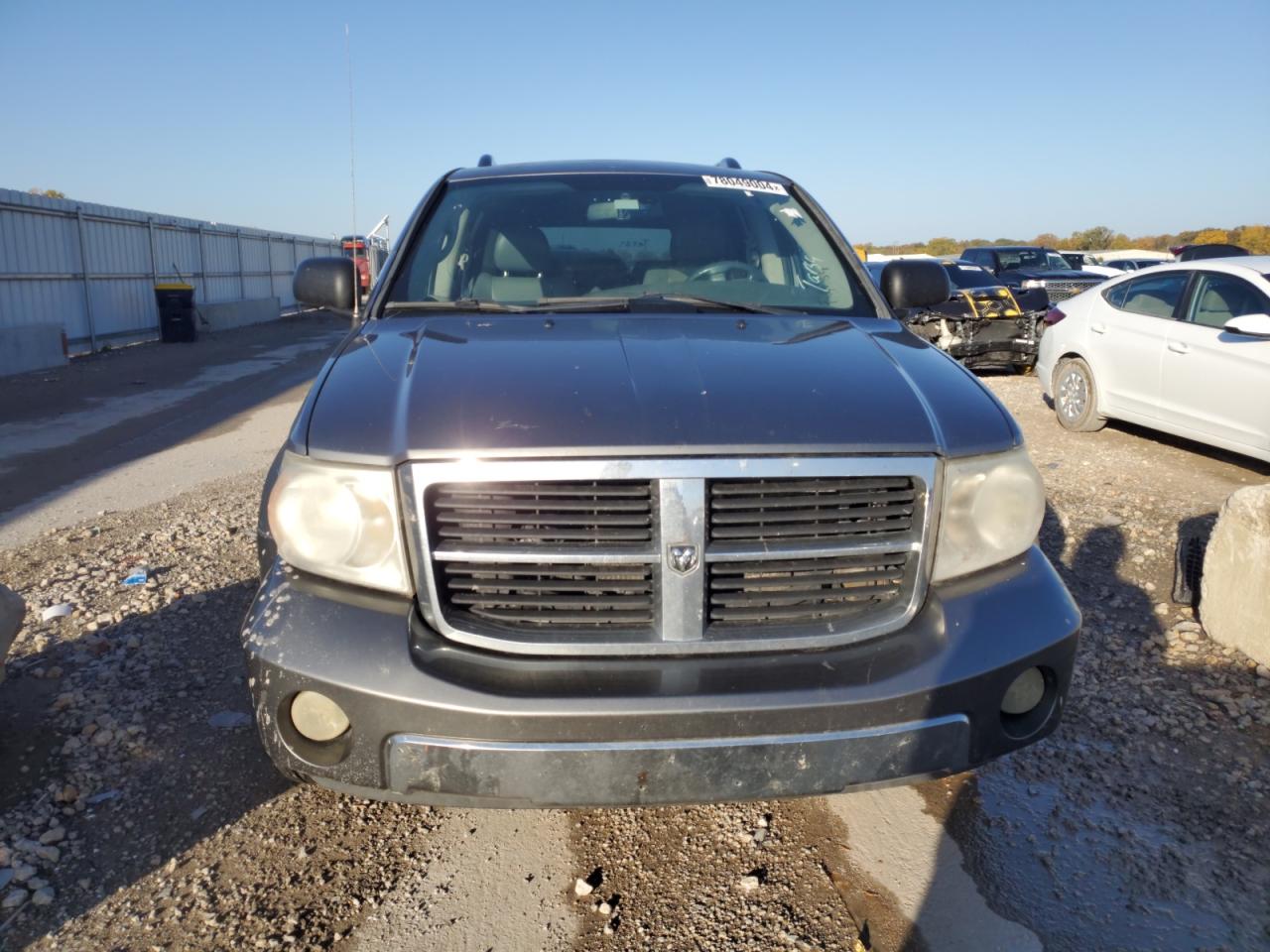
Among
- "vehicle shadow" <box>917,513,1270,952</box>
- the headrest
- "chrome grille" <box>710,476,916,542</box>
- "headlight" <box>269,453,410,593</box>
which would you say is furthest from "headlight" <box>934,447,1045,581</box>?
the headrest

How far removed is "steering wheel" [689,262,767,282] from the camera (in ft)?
10.9

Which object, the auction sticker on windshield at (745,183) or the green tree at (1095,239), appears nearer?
the auction sticker on windshield at (745,183)

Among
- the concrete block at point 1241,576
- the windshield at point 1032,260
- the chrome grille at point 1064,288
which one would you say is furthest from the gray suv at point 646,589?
the windshield at point 1032,260

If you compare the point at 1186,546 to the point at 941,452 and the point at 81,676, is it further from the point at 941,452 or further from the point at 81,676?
the point at 81,676

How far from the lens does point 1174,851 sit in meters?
2.52

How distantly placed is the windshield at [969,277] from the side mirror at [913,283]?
9.57 meters

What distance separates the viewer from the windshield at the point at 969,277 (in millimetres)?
12492

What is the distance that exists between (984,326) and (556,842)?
10.8 m

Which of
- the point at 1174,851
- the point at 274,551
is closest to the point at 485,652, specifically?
the point at 274,551

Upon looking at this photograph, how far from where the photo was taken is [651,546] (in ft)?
6.47

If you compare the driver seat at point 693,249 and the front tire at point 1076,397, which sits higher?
the driver seat at point 693,249

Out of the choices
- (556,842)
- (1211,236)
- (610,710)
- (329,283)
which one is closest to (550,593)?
(610,710)

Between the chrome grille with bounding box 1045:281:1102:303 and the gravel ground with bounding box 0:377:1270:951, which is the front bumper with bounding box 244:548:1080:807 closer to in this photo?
the gravel ground with bounding box 0:377:1270:951

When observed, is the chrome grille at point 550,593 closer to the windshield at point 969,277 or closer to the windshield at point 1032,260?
the windshield at point 969,277
